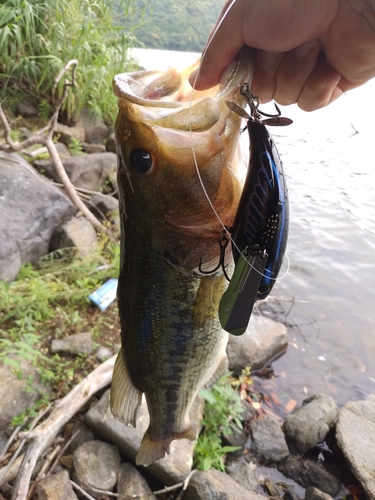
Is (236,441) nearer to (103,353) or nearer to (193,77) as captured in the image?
(103,353)

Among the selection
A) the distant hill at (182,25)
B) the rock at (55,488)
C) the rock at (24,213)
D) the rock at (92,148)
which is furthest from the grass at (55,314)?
the distant hill at (182,25)

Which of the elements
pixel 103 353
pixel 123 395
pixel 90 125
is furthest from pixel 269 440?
pixel 90 125

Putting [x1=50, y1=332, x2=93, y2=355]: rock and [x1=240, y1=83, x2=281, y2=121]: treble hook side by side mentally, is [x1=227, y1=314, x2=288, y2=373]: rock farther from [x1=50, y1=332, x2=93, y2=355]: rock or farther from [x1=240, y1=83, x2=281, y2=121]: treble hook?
[x1=240, y1=83, x2=281, y2=121]: treble hook

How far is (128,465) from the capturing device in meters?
3.16

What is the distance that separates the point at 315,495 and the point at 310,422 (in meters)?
0.92

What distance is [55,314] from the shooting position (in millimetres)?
→ 4117

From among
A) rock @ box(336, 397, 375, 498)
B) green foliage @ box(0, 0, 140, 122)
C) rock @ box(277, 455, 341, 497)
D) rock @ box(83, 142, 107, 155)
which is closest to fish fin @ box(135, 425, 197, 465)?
rock @ box(277, 455, 341, 497)

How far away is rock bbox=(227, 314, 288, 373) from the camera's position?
4875 millimetres

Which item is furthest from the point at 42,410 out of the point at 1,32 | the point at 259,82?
the point at 1,32

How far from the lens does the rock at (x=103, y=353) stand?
3.76 metres

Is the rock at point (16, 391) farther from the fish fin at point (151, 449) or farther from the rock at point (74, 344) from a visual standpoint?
the fish fin at point (151, 449)

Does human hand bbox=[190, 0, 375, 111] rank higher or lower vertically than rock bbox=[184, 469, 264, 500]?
higher

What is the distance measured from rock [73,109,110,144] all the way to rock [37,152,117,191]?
156 cm

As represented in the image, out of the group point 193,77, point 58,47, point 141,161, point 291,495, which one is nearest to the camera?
point 141,161
